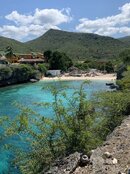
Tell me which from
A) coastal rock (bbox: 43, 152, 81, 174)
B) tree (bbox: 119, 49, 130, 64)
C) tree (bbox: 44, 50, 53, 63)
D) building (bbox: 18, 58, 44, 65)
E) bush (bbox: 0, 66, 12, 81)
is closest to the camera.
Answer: coastal rock (bbox: 43, 152, 81, 174)

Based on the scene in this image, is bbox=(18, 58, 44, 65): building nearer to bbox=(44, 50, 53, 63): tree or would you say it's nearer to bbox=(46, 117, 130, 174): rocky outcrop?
bbox=(44, 50, 53, 63): tree

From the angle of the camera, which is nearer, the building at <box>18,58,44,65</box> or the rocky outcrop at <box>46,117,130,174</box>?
the rocky outcrop at <box>46,117,130,174</box>

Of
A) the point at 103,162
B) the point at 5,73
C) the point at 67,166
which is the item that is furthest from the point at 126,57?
the point at 67,166

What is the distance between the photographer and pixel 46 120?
1945cm

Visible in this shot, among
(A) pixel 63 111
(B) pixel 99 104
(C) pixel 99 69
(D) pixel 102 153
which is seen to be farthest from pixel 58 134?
(C) pixel 99 69

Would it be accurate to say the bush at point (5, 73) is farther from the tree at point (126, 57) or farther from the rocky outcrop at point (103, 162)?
the rocky outcrop at point (103, 162)

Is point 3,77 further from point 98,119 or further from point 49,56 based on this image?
point 98,119

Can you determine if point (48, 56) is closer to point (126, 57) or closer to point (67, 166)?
point (126, 57)

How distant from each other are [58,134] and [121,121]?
7.36 m

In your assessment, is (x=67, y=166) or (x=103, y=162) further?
(x=103, y=162)

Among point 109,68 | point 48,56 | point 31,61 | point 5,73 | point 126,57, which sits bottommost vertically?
point 109,68

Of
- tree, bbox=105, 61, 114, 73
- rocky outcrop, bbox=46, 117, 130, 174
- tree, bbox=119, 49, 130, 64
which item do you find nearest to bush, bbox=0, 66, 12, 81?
tree, bbox=119, 49, 130, 64

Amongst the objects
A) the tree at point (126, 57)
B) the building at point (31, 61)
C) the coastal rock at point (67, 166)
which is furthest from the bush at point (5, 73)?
the coastal rock at point (67, 166)

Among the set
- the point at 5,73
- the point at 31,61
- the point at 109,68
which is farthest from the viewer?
the point at 109,68
